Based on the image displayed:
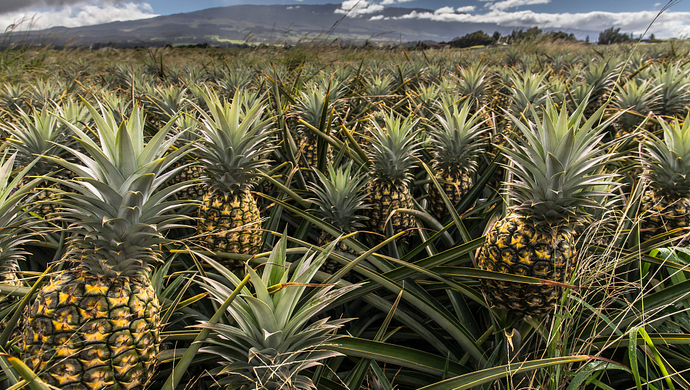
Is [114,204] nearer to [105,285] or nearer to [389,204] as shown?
[105,285]

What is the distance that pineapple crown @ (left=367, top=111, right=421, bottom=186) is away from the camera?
185cm

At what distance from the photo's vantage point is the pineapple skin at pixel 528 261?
4.03ft

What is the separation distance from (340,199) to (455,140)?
34.9 inches

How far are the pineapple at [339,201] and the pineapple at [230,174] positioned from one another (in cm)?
36

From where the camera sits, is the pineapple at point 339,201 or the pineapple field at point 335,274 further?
the pineapple at point 339,201

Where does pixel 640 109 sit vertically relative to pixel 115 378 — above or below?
above

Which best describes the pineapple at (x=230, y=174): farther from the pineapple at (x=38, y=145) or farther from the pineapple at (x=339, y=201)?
the pineapple at (x=38, y=145)

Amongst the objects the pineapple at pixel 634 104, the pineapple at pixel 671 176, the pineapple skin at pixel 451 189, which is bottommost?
the pineapple skin at pixel 451 189

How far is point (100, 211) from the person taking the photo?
3.07ft

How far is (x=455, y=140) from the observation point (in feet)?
6.81

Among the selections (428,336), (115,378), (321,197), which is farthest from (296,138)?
(115,378)

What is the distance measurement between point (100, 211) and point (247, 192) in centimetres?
82

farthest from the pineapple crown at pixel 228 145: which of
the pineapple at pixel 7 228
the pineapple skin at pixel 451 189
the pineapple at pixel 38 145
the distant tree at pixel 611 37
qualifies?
the distant tree at pixel 611 37

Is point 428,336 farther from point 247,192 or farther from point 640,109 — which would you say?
point 640,109
